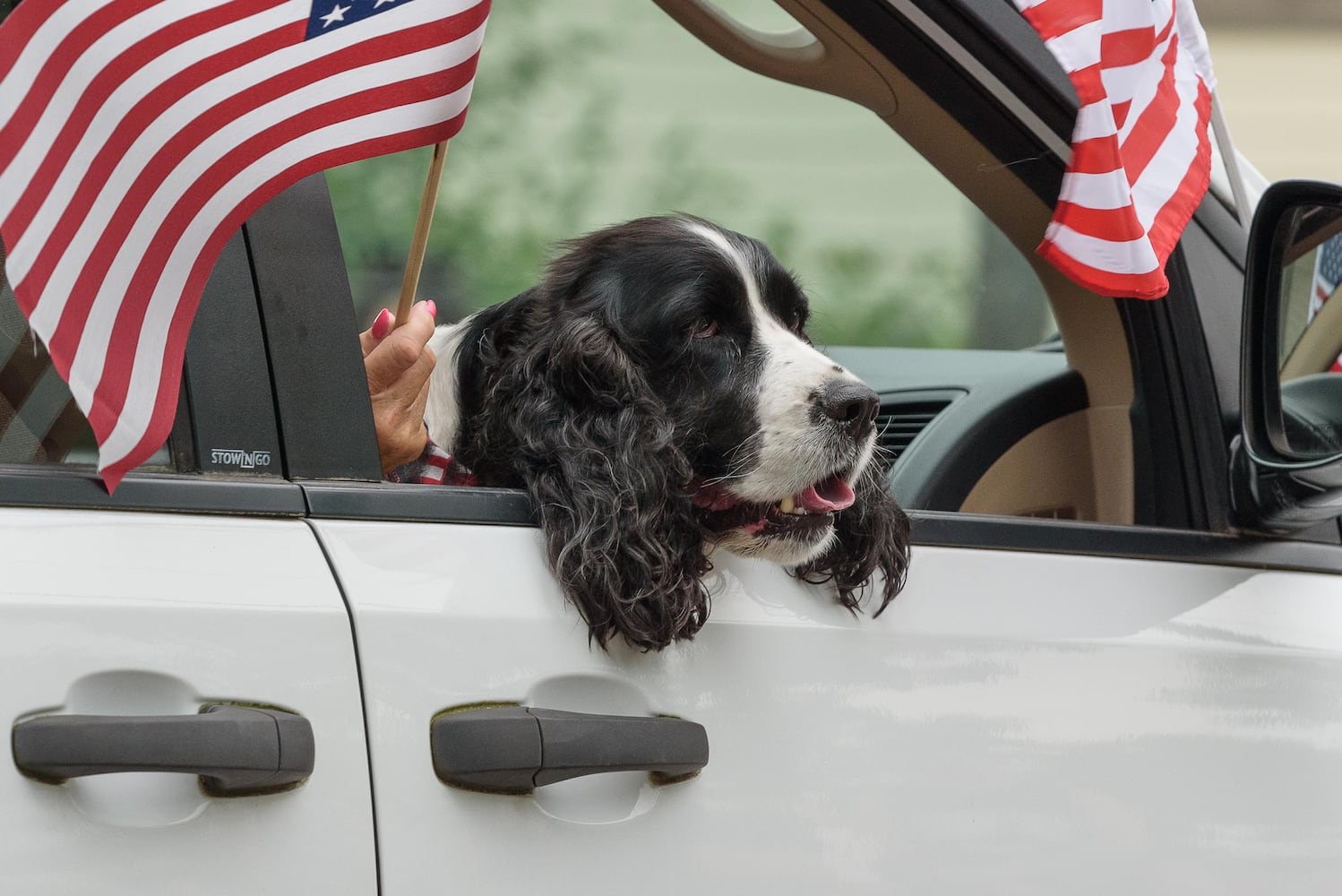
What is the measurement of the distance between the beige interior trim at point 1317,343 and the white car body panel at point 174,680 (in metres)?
1.62

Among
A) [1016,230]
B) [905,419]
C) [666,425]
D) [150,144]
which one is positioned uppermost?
[150,144]

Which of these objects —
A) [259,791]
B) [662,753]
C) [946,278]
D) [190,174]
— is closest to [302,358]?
[190,174]

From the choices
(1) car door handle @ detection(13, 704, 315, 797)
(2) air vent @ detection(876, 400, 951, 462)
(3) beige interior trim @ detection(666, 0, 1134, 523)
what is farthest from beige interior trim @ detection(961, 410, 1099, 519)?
(1) car door handle @ detection(13, 704, 315, 797)

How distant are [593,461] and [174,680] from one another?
0.65 meters

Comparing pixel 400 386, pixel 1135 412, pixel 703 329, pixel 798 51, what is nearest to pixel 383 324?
pixel 400 386

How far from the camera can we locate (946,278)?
5.17 m

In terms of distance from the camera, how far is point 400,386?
7.04 ft

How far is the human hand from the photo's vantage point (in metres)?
2.11

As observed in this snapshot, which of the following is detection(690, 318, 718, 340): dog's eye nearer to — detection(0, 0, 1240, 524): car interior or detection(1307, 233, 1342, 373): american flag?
detection(0, 0, 1240, 524): car interior

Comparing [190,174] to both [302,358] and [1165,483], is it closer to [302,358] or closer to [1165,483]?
[302,358]

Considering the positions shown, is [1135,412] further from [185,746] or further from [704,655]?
[185,746]

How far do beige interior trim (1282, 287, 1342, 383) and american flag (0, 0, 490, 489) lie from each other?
4.94 feet

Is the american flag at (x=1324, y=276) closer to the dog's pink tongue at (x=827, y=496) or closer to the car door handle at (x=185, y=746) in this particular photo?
the dog's pink tongue at (x=827, y=496)

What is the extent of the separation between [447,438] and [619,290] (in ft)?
1.18
